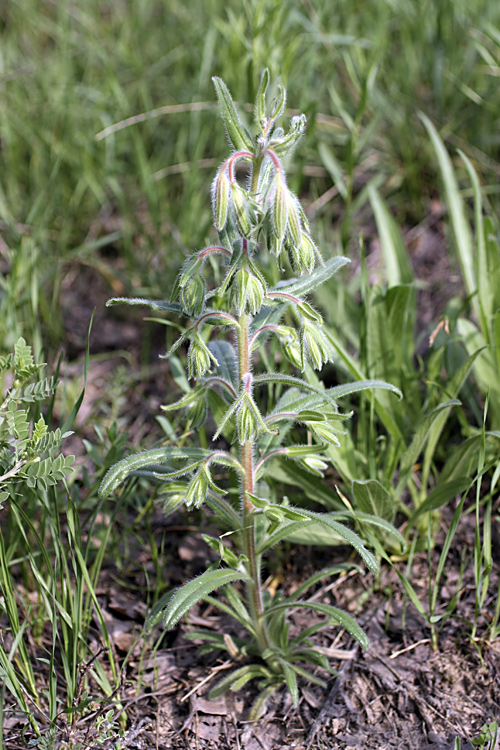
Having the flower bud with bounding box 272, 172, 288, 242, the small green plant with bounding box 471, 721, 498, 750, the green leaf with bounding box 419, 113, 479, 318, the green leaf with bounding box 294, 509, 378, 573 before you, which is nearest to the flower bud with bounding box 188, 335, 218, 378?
the flower bud with bounding box 272, 172, 288, 242

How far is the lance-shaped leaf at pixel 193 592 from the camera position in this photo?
170cm

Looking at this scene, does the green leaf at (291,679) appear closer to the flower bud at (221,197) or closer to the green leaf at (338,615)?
→ the green leaf at (338,615)

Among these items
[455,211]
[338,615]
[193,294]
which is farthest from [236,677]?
[455,211]

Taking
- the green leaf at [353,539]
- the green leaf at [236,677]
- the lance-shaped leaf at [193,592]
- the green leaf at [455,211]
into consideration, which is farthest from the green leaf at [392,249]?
the green leaf at [236,677]

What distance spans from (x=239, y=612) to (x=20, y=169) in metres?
2.88

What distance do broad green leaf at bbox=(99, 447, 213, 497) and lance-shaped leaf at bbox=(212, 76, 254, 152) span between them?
2.70ft

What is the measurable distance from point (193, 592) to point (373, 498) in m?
0.69

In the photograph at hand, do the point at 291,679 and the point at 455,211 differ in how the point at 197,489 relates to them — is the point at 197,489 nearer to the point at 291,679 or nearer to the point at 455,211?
the point at 291,679

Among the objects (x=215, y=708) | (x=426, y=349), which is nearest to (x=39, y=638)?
(x=215, y=708)

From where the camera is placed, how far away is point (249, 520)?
6.30ft

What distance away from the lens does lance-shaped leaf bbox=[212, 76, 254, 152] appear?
5.63ft

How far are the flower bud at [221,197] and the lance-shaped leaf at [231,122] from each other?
154 mm

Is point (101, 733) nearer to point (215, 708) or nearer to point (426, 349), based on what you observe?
point (215, 708)

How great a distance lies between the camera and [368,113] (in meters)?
3.92
